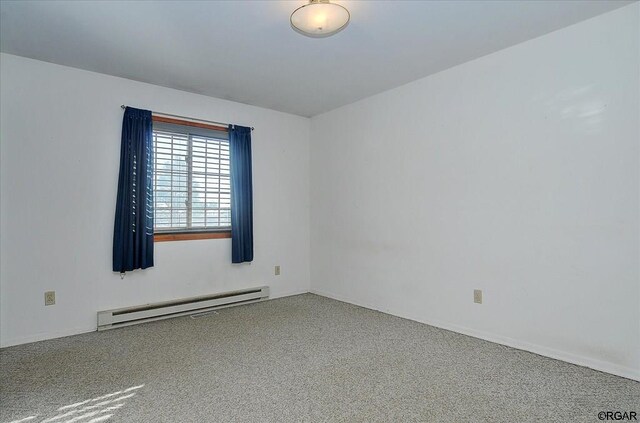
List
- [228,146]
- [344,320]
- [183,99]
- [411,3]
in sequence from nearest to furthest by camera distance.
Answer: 1. [411,3]
2. [344,320]
3. [183,99]
4. [228,146]

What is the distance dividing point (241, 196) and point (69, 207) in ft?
5.46

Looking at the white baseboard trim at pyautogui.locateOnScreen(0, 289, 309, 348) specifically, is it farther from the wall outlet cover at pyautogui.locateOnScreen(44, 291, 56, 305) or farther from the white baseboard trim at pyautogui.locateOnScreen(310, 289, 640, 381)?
the white baseboard trim at pyautogui.locateOnScreen(310, 289, 640, 381)

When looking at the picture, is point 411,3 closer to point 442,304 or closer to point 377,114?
point 377,114

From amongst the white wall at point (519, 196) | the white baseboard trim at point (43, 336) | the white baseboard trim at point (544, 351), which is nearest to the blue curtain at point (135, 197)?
the white baseboard trim at point (43, 336)

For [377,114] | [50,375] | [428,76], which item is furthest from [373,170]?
[50,375]

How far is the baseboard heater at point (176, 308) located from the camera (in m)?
3.26

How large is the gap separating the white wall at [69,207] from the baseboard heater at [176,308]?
11cm

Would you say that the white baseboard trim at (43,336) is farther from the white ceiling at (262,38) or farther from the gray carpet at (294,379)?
the white ceiling at (262,38)

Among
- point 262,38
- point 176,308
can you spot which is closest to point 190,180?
point 176,308

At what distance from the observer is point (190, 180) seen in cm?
388

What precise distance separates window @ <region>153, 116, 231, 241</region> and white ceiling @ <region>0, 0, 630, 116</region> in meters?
0.54

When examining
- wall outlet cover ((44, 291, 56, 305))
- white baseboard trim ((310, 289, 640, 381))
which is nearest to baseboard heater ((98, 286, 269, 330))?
wall outlet cover ((44, 291, 56, 305))

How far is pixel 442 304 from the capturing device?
3309 millimetres

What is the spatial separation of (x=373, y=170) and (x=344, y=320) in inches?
66.9
